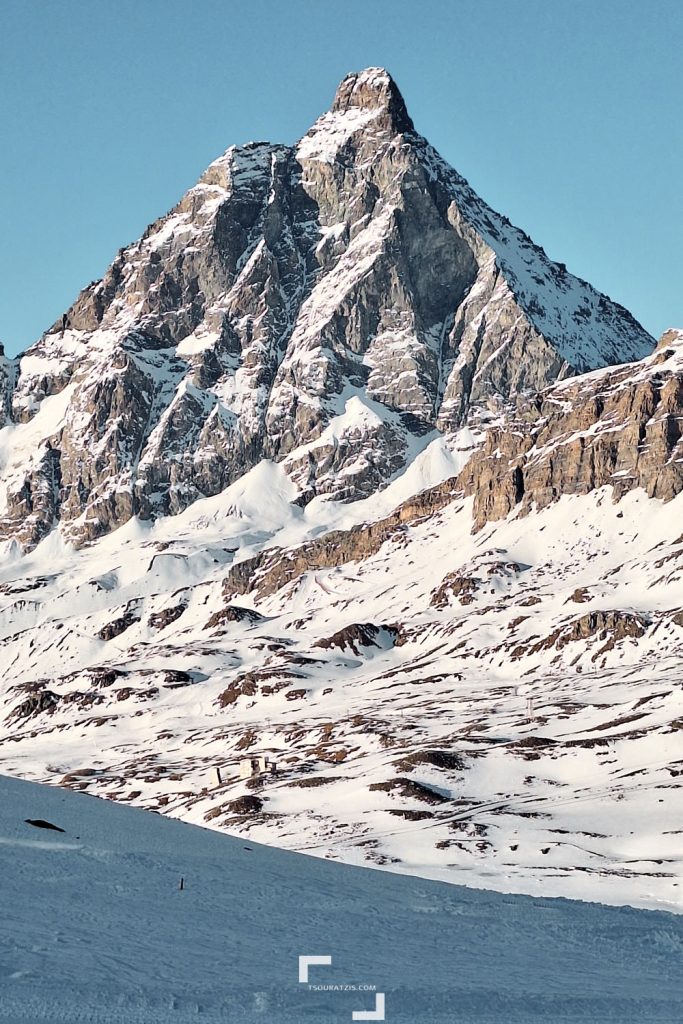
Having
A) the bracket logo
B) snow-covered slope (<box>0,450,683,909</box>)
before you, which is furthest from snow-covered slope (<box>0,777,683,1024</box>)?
snow-covered slope (<box>0,450,683,909</box>)

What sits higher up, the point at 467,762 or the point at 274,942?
the point at 467,762

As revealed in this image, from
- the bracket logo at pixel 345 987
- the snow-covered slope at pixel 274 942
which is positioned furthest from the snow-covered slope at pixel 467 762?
the bracket logo at pixel 345 987

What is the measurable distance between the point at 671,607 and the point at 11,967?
191 meters

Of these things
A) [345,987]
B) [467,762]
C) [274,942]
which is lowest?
[345,987]

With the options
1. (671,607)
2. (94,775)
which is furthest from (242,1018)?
(671,607)

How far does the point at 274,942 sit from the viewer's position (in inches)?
487

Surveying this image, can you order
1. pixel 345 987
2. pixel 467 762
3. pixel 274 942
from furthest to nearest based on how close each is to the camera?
pixel 467 762, pixel 274 942, pixel 345 987

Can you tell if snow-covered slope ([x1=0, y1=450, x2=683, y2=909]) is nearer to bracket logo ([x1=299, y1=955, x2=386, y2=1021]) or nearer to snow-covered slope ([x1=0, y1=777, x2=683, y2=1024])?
snow-covered slope ([x1=0, y1=777, x2=683, y2=1024])

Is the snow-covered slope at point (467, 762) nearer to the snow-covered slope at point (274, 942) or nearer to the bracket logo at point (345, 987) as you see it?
the snow-covered slope at point (274, 942)

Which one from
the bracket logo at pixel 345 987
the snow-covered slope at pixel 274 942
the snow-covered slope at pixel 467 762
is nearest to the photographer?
the snow-covered slope at pixel 274 942

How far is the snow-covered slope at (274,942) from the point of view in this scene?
10133 millimetres

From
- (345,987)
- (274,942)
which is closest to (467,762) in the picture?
(274,942)

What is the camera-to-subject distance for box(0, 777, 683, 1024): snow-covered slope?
399 inches

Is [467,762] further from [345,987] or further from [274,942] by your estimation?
[345,987]
